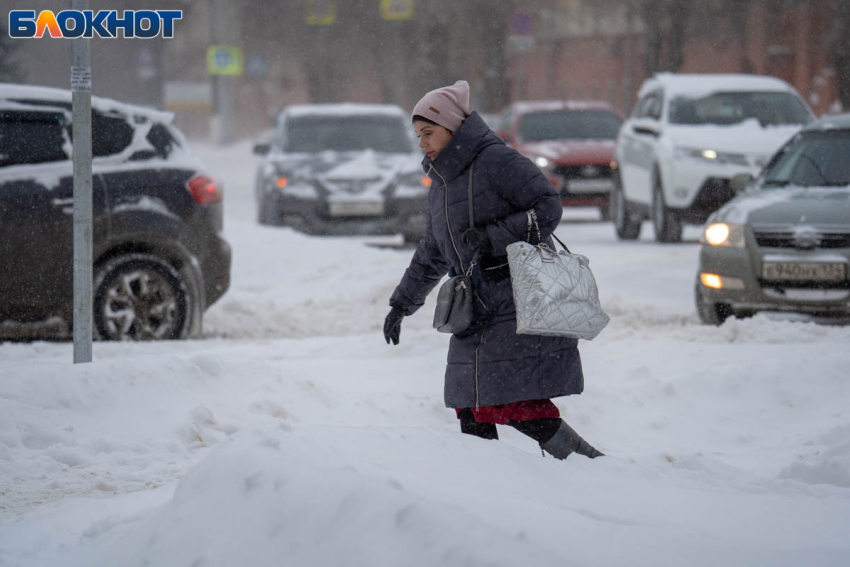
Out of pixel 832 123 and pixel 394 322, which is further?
pixel 832 123

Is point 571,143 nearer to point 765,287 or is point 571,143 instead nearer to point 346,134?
point 346,134

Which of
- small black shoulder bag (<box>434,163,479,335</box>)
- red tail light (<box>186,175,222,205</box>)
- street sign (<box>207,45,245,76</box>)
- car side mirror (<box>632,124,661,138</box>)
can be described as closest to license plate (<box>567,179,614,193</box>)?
car side mirror (<box>632,124,661,138</box>)

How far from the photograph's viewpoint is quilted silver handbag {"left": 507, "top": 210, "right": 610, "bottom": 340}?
4.15 metres

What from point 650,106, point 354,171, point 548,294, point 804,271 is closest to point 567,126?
point 650,106

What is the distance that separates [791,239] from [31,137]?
470cm

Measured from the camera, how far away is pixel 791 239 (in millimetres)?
7992

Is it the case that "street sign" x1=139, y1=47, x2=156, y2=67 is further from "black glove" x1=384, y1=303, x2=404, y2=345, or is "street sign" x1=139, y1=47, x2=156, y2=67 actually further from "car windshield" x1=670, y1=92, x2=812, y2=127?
"black glove" x1=384, y1=303, x2=404, y2=345

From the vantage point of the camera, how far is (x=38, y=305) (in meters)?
7.57

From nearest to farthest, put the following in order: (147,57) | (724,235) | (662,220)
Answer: (724,235)
(662,220)
(147,57)

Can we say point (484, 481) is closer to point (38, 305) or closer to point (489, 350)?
point (489, 350)

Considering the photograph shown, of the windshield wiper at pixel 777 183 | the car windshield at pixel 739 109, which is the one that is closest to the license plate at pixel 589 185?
the car windshield at pixel 739 109

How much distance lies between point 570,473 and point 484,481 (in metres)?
0.41

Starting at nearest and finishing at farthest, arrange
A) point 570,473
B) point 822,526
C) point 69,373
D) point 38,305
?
point 822,526
point 570,473
point 69,373
point 38,305

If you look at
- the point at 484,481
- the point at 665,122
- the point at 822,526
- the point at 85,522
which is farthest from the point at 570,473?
the point at 665,122
